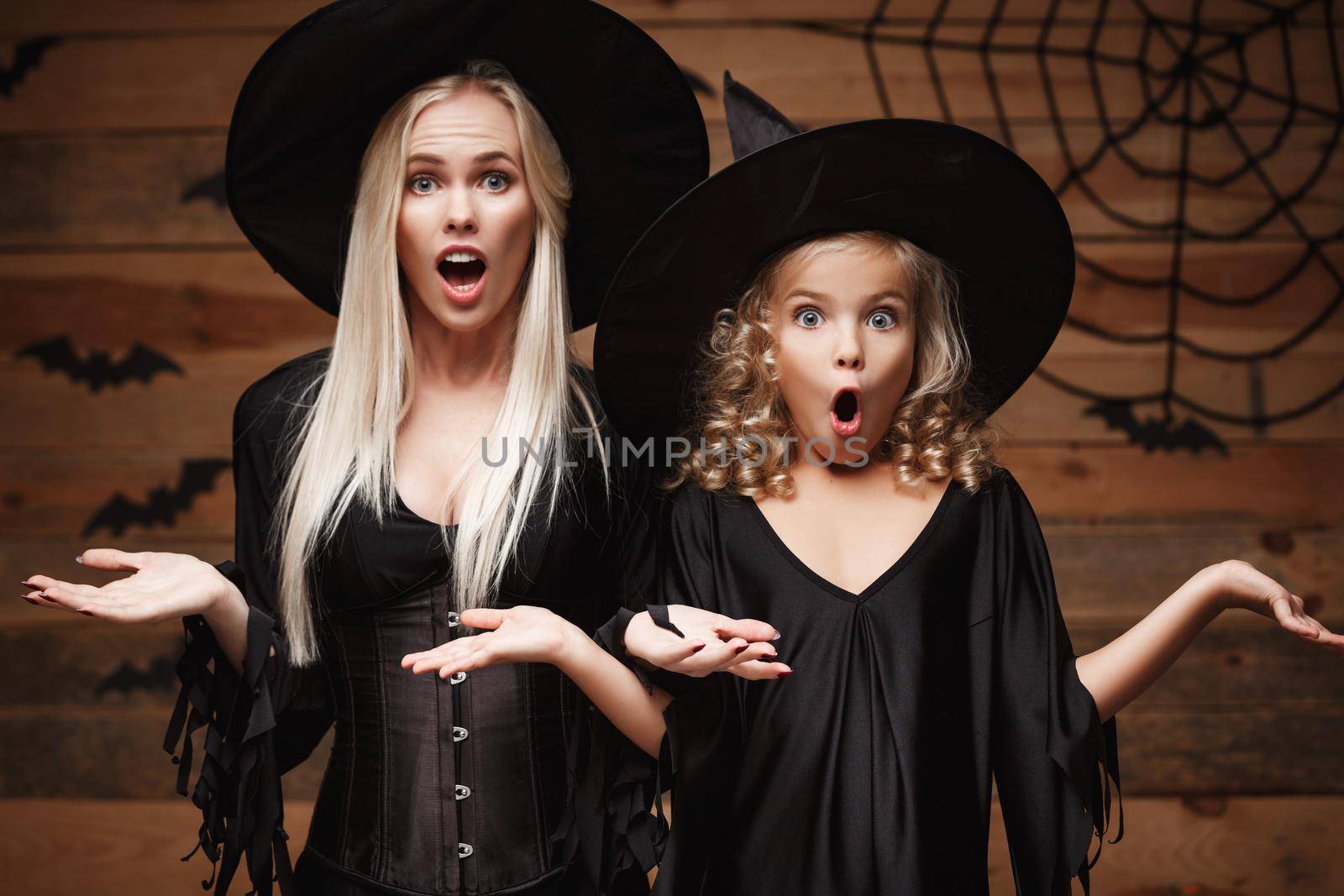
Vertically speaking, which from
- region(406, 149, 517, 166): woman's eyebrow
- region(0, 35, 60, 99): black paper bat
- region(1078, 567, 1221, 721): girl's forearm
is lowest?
region(1078, 567, 1221, 721): girl's forearm

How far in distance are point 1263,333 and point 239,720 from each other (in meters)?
2.14

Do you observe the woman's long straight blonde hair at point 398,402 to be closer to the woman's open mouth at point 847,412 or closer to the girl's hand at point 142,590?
the girl's hand at point 142,590

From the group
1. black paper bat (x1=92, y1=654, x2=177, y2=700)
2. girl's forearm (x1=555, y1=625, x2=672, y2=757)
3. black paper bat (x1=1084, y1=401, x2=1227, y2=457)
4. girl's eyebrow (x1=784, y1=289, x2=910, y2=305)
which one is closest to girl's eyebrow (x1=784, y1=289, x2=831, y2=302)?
girl's eyebrow (x1=784, y1=289, x2=910, y2=305)

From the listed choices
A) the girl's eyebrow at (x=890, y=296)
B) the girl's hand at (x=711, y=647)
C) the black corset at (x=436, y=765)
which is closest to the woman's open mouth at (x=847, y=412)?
the girl's eyebrow at (x=890, y=296)

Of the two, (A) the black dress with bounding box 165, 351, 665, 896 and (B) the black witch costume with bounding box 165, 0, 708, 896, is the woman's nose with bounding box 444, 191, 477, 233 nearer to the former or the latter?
(B) the black witch costume with bounding box 165, 0, 708, 896

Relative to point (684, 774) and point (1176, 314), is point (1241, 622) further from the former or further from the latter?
point (684, 774)

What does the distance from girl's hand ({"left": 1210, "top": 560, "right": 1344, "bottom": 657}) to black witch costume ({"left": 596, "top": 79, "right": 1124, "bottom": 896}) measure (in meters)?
0.17

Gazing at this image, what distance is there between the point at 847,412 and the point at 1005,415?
4.07 ft

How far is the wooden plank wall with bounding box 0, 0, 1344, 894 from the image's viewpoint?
2451 millimetres

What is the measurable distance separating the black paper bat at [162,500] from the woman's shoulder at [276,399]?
1070mm

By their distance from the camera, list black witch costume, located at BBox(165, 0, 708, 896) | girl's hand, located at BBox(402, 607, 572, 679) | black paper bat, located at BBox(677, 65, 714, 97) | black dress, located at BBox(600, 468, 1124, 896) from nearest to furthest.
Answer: girl's hand, located at BBox(402, 607, 572, 679) → black dress, located at BBox(600, 468, 1124, 896) → black witch costume, located at BBox(165, 0, 708, 896) → black paper bat, located at BBox(677, 65, 714, 97)

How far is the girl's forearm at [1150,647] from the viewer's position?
124cm

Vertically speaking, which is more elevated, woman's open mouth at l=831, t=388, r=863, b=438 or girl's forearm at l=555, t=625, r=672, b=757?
woman's open mouth at l=831, t=388, r=863, b=438

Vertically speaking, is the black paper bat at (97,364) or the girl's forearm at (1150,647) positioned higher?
the black paper bat at (97,364)
